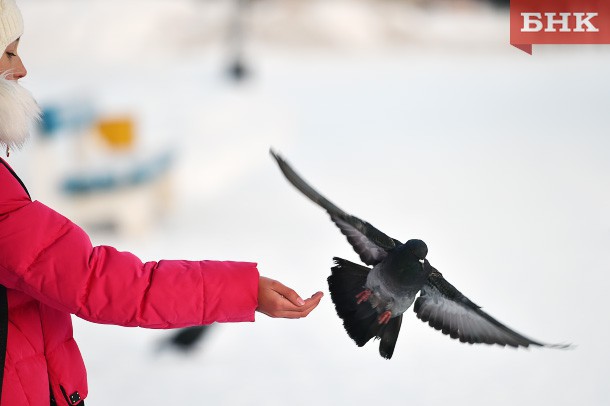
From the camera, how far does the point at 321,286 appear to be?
3412 millimetres

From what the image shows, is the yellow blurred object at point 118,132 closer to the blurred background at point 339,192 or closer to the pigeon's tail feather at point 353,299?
the blurred background at point 339,192

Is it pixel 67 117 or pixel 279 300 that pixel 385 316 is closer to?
pixel 279 300

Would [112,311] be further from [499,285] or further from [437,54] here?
[437,54]

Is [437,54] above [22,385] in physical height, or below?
below

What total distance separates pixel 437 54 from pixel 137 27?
5.53 meters

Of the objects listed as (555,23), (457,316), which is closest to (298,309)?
(457,316)

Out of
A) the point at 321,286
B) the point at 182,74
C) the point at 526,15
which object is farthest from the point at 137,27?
the point at 526,15

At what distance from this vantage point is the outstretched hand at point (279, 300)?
115cm

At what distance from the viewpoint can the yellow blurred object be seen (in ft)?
17.2

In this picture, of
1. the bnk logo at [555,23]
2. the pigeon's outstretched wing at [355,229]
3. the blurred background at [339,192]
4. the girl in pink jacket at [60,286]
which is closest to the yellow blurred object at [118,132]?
the blurred background at [339,192]

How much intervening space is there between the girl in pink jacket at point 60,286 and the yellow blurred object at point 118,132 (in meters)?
4.10

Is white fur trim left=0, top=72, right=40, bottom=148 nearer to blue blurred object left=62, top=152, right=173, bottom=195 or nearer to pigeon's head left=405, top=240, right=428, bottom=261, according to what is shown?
pigeon's head left=405, top=240, right=428, bottom=261

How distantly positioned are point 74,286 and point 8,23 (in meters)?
0.39

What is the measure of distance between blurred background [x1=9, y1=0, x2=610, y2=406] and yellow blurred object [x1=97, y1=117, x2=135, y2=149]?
0.02m
